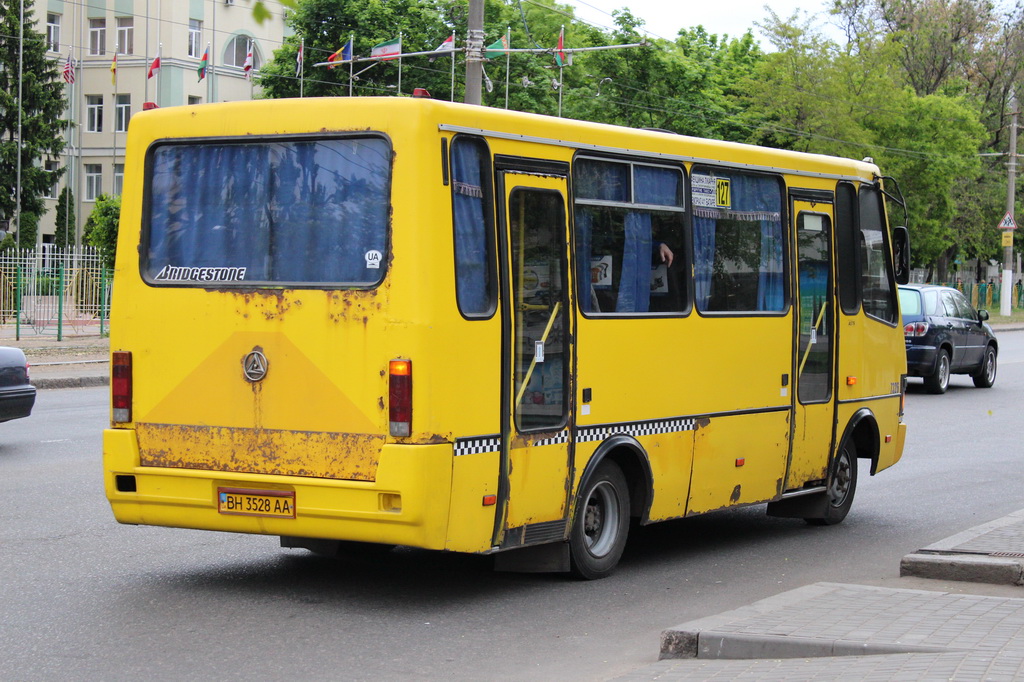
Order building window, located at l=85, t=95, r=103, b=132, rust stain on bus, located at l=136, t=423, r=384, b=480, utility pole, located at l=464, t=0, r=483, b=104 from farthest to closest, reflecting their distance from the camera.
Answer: building window, located at l=85, t=95, r=103, b=132, utility pole, located at l=464, t=0, r=483, b=104, rust stain on bus, located at l=136, t=423, r=384, b=480

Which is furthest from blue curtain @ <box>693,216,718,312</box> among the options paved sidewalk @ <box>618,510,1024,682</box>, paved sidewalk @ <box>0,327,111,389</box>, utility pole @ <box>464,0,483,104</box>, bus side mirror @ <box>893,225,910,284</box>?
paved sidewalk @ <box>0,327,111,389</box>

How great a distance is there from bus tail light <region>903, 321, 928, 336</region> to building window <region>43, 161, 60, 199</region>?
1755 inches

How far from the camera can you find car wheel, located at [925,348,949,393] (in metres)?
23.6

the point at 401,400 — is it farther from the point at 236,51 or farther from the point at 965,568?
the point at 236,51

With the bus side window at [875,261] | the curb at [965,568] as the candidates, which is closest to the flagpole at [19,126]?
the bus side window at [875,261]

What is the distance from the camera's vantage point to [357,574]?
8.41 m

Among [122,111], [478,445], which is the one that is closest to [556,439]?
[478,445]

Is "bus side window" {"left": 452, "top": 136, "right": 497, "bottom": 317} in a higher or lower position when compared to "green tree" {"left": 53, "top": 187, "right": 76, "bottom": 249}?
lower

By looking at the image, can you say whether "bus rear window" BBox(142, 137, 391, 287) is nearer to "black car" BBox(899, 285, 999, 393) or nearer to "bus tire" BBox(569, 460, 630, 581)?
"bus tire" BBox(569, 460, 630, 581)

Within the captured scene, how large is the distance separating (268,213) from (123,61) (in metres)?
59.0

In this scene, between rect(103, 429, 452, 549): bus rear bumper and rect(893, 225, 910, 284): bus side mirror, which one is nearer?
rect(103, 429, 452, 549): bus rear bumper

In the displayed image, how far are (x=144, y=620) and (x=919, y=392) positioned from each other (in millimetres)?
19317

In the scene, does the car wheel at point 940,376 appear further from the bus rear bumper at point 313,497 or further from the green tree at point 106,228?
the green tree at point 106,228

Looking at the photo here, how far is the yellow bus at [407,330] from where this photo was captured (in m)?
7.20
